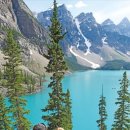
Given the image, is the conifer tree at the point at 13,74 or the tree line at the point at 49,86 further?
the conifer tree at the point at 13,74

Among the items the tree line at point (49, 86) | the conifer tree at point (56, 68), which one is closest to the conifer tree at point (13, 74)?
the tree line at point (49, 86)

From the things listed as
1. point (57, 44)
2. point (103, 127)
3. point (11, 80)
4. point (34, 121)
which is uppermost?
point (57, 44)

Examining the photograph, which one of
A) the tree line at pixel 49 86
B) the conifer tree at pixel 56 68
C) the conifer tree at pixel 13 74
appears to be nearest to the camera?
the conifer tree at pixel 56 68

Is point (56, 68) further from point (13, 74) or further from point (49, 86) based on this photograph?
point (13, 74)

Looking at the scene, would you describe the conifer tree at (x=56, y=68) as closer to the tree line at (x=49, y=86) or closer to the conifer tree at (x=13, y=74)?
the tree line at (x=49, y=86)

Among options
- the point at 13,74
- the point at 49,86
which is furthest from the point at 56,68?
the point at 13,74

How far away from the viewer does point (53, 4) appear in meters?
37.4

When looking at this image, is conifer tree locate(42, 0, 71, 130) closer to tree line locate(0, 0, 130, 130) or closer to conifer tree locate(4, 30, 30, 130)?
tree line locate(0, 0, 130, 130)

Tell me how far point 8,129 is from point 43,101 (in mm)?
129703

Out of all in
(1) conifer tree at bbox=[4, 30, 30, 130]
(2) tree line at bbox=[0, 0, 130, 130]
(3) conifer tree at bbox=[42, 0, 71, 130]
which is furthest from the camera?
(1) conifer tree at bbox=[4, 30, 30, 130]

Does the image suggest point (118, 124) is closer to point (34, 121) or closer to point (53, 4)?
point (53, 4)

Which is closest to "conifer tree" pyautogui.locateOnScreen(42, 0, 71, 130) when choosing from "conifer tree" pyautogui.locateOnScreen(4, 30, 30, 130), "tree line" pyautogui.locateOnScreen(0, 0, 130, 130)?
"tree line" pyautogui.locateOnScreen(0, 0, 130, 130)

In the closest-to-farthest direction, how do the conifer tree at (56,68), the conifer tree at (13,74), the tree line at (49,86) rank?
the conifer tree at (56,68)
the tree line at (49,86)
the conifer tree at (13,74)

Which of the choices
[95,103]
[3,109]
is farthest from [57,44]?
[95,103]
